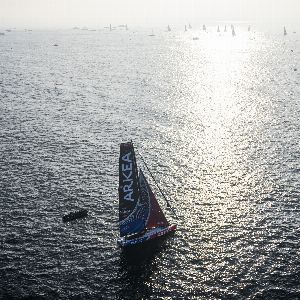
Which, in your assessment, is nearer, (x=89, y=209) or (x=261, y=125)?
(x=89, y=209)

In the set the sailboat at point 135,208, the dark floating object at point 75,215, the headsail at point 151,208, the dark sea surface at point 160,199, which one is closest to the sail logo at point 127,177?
the sailboat at point 135,208

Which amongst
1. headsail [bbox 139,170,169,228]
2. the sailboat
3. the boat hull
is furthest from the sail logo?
the boat hull

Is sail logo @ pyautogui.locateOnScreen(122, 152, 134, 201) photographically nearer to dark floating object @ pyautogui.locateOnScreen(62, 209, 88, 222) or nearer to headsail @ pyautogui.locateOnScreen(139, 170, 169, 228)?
headsail @ pyautogui.locateOnScreen(139, 170, 169, 228)

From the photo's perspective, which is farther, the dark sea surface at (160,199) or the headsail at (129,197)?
the headsail at (129,197)

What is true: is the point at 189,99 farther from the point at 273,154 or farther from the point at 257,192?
the point at 257,192

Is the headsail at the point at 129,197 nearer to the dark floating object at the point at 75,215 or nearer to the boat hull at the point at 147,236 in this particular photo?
the boat hull at the point at 147,236

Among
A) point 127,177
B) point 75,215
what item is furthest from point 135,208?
point 75,215

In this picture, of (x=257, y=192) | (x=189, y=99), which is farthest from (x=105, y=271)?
(x=189, y=99)
